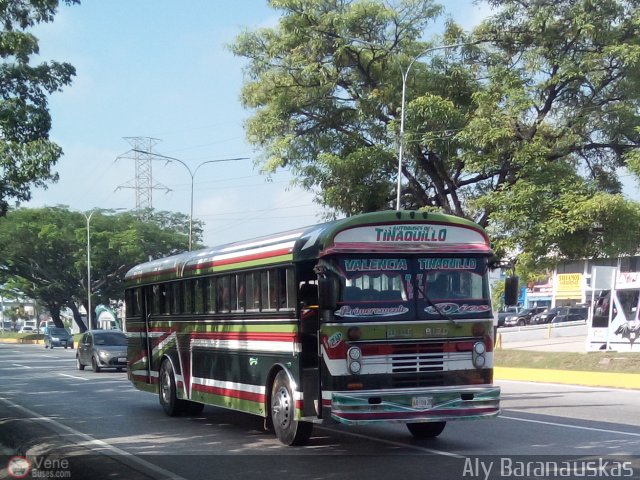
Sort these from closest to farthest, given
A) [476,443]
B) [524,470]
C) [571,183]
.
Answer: [524,470] → [476,443] → [571,183]

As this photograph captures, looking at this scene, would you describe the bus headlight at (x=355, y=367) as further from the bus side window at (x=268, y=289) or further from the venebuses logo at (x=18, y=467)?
the venebuses logo at (x=18, y=467)

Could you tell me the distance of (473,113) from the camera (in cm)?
2967

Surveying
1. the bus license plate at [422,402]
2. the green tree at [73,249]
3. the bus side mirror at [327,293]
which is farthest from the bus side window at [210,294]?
the green tree at [73,249]

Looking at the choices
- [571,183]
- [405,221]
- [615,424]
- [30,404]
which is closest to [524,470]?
[405,221]

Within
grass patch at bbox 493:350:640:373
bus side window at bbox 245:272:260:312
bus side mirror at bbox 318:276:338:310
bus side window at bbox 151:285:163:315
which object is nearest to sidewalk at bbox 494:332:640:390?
grass patch at bbox 493:350:640:373

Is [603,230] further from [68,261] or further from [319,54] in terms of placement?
[68,261]

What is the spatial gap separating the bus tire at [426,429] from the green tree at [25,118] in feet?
22.7

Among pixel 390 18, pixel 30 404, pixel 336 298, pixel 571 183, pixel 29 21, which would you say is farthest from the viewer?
pixel 390 18

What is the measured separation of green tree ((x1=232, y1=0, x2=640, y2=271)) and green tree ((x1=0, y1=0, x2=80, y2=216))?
51.0ft

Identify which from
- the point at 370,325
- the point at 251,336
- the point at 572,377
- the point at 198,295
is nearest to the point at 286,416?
the point at 251,336

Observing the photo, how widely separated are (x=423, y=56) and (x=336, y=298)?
21.5m

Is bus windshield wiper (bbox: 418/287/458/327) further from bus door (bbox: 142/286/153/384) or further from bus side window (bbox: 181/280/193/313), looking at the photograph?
bus door (bbox: 142/286/153/384)

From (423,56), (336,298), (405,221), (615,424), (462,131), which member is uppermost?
(423,56)

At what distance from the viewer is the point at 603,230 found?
27.8 meters
